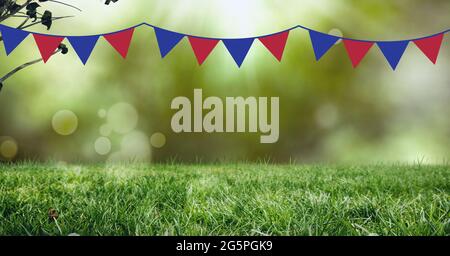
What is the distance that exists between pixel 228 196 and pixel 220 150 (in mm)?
498

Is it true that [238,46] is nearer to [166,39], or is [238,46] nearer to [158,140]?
[166,39]

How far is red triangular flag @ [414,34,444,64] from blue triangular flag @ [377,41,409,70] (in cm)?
9

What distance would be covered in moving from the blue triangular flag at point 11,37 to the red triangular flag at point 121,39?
485mm

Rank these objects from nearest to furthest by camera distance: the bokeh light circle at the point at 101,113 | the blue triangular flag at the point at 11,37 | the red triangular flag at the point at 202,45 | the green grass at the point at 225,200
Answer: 1. the green grass at the point at 225,200
2. the blue triangular flag at the point at 11,37
3. the red triangular flag at the point at 202,45
4. the bokeh light circle at the point at 101,113

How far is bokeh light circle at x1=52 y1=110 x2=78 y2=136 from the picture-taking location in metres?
2.78

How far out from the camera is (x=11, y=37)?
2.58m

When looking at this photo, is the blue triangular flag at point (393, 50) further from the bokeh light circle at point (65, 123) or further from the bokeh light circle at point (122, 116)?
the bokeh light circle at point (65, 123)

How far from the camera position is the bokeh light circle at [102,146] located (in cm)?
282

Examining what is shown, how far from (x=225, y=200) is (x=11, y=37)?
1.57 meters

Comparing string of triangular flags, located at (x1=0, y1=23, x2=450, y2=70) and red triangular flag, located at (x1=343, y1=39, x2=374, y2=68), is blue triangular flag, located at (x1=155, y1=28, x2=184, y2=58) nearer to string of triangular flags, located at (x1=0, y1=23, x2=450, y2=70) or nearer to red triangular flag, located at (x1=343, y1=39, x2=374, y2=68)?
string of triangular flags, located at (x1=0, y1=23, x2=450, y2=70)

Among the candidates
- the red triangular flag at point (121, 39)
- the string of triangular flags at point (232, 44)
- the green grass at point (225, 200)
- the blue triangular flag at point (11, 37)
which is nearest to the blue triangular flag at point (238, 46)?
the string of triangular flags at point (232, 44)

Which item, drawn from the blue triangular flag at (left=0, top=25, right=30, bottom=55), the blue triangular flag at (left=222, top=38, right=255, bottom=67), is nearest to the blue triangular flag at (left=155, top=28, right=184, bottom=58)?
the blue triangular flag at (left=222, top=38, right=255, bottom=67)

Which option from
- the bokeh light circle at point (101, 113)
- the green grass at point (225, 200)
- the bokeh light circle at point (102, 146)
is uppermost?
the bokeh light circle at point (101, 113)
